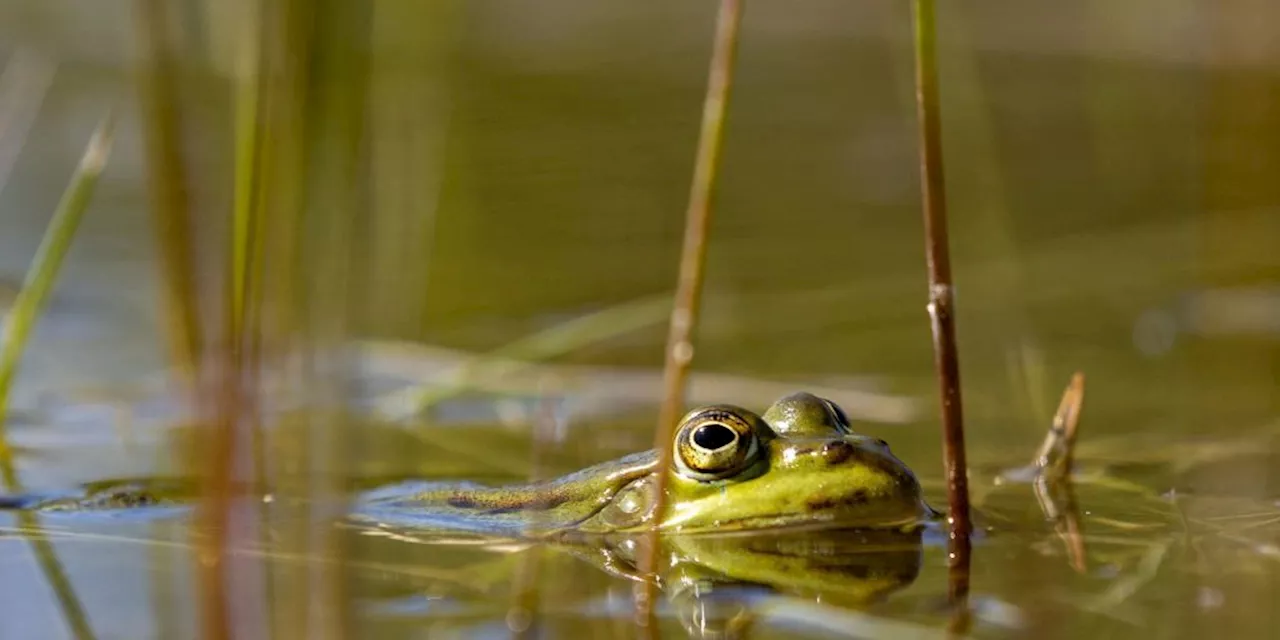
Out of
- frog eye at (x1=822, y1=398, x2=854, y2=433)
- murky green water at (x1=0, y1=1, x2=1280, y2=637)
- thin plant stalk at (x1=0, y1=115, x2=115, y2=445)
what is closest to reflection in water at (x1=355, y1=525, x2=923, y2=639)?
murky green water at (x1=0, y1=1, x2=1280, y2=637)

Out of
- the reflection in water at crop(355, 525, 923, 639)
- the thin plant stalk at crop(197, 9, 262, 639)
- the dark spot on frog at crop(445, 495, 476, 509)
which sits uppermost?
the thin plant stalk at crop(197, 9, 262, 639)

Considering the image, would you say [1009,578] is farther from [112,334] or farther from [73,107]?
[73,107]

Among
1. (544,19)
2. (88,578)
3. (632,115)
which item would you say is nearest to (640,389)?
(88,578)

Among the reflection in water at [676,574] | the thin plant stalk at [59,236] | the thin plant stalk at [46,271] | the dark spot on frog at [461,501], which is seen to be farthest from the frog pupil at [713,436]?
the thin plant stalk at [59,236]

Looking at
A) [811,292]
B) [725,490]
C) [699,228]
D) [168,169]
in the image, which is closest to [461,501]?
[725,490]

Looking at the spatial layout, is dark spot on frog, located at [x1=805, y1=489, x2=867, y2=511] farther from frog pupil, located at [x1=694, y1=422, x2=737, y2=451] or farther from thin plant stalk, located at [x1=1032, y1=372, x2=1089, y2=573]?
thin plant stalk, located at [x1=1032, y1=372, x2=1089, y2=573]

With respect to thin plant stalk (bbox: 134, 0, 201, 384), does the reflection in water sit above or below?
below

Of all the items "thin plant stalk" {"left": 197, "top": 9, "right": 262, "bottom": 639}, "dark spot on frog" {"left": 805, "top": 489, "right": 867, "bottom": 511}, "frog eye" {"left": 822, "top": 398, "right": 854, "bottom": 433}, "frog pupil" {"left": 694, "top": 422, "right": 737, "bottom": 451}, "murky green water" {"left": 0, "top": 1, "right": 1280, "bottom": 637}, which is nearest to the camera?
"thin plant stalk" {"left": 197, "top": 9, "right": 262, "bottom": 639}
